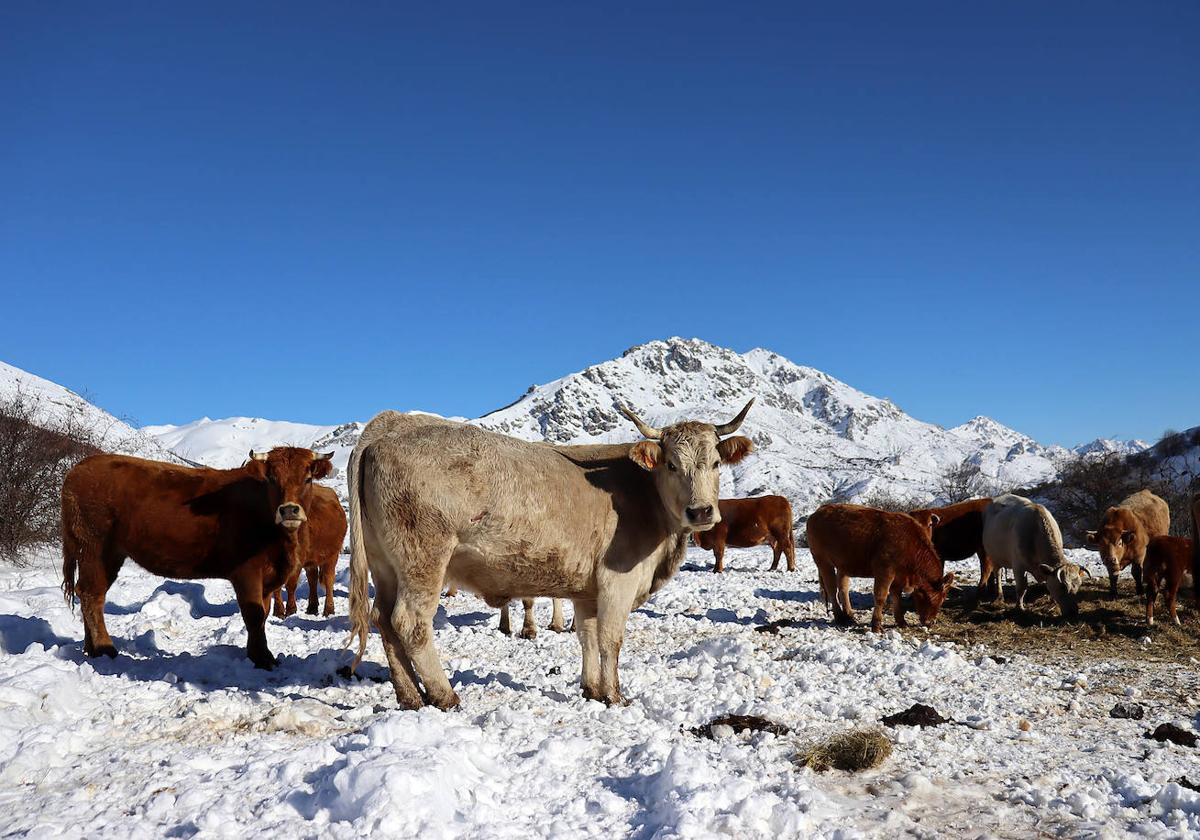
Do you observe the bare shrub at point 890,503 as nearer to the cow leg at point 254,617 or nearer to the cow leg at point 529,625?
the cow leg at point 529,625

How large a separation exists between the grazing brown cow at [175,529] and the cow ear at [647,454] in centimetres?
356

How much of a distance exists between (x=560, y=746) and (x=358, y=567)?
2486mm

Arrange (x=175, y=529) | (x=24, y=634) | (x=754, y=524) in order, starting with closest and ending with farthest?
(x=175, y=529)
(x=24, y=634)
(x=754, y=524)

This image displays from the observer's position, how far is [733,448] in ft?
25.4

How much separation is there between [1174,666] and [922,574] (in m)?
3.18

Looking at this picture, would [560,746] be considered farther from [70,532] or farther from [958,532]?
[958,532]

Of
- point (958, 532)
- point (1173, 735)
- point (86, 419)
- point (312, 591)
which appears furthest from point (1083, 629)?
point (86, 419)

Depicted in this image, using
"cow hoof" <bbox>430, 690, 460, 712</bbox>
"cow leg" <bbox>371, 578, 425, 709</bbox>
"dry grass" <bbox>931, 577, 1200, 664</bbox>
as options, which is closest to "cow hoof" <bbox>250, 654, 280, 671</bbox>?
"cow leg" <bbox>371, 578, 425, 709</bbox>

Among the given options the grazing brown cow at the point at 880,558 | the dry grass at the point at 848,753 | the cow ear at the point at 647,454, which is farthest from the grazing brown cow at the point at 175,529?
the grazing brown cow at the point at 880,558

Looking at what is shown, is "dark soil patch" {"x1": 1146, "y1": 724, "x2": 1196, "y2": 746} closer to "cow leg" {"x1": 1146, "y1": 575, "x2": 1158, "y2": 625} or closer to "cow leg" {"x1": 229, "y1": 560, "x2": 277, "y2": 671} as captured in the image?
"cow leg" {"x1": 1146, "y1": 575, "x2": 1158, "y2": 625}

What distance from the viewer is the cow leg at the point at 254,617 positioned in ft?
25.7

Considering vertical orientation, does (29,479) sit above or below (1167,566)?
above

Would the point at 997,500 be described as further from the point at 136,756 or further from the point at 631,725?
the point at 136,756

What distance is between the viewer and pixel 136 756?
480 centimetres
